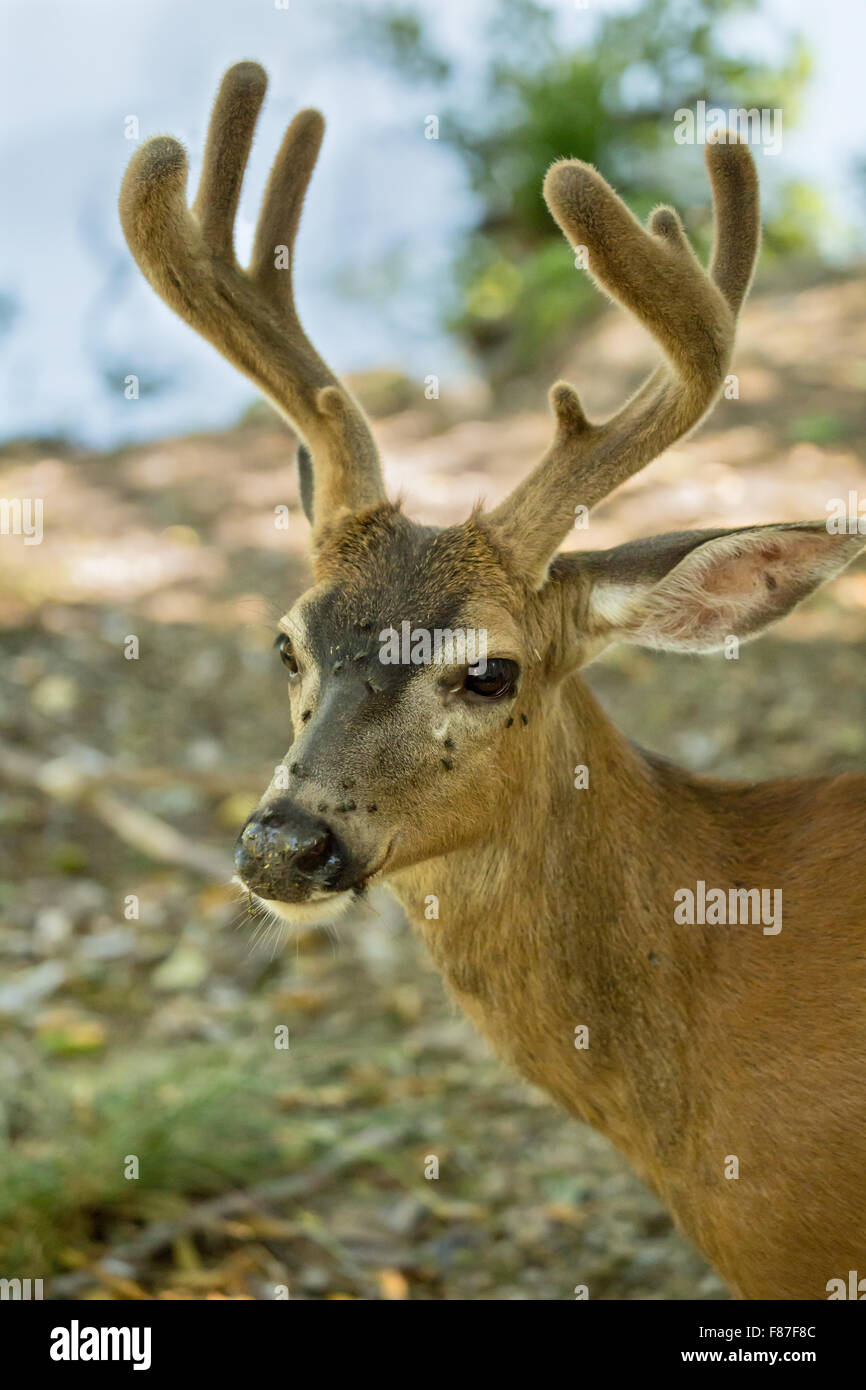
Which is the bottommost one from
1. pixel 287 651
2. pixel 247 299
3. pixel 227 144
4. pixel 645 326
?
pixel 287 651

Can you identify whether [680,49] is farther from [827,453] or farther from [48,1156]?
[48,1156]

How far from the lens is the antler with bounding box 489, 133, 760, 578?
323cm

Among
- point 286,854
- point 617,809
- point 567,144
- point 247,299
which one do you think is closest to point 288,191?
point 247,299

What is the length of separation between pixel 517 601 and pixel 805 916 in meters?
1.08

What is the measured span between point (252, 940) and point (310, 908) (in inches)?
121

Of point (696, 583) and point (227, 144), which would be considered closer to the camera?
point (696, 583)

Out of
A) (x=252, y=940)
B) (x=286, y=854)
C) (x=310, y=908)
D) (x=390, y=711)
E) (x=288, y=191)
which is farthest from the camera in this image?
(x=252, y=940)

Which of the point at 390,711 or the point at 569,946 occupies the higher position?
the point at 390,711

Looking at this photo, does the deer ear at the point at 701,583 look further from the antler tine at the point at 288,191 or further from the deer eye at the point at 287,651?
the antler tine at the point at 288,191

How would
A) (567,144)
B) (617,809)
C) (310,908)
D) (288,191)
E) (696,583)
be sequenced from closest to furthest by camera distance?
(310,908)
(696,583)
(617,809)
(288,191)
(567,144)

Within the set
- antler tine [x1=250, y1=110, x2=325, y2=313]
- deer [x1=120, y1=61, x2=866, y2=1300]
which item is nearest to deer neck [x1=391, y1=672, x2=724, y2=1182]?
deer [x1=120, y1=61, x2=866, y2=1300]

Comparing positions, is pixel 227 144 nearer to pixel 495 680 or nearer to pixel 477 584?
pixel 477 584

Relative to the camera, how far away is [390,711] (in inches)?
120
